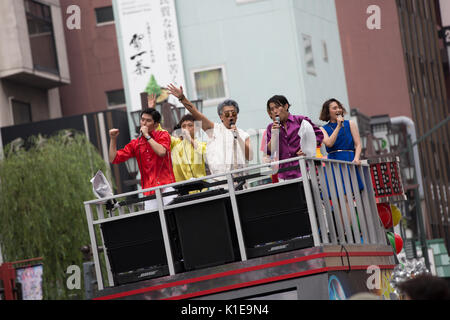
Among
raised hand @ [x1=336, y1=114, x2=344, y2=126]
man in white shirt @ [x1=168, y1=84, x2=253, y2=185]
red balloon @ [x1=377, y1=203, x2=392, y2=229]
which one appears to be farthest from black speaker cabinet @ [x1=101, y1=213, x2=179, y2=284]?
red balloon @ [x1=377, y1=203, x2=392, y2=229]

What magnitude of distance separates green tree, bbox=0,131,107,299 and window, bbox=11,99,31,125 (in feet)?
24.2

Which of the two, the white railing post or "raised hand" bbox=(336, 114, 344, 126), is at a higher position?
"raised hand" bbox=(336, 114, 344, 126)

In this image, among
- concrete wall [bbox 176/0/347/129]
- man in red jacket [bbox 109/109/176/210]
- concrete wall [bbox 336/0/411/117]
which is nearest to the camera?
man in red jacket [bbox 109/109/176/210]

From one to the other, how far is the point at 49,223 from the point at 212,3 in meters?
8.74

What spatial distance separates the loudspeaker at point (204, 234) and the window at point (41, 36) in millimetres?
29448

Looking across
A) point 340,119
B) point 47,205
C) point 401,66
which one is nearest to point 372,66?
point 401,66

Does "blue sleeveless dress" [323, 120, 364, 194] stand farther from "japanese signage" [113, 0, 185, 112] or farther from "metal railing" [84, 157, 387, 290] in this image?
"japanese signage" [113, 0, 185, 112]

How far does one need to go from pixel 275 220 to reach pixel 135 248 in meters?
1.27

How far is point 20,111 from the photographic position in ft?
123

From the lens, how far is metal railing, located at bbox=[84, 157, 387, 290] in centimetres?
795

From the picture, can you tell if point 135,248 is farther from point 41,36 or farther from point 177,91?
point 41,36

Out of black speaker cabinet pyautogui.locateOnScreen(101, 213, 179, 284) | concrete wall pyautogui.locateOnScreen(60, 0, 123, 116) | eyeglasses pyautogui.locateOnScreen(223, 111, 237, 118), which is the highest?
concrete wall pyautogui.locateOnScreen(60, 0, 123, 116)

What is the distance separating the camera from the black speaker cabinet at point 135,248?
832 cm

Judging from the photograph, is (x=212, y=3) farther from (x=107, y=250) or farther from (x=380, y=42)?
(x=107, y=250)
